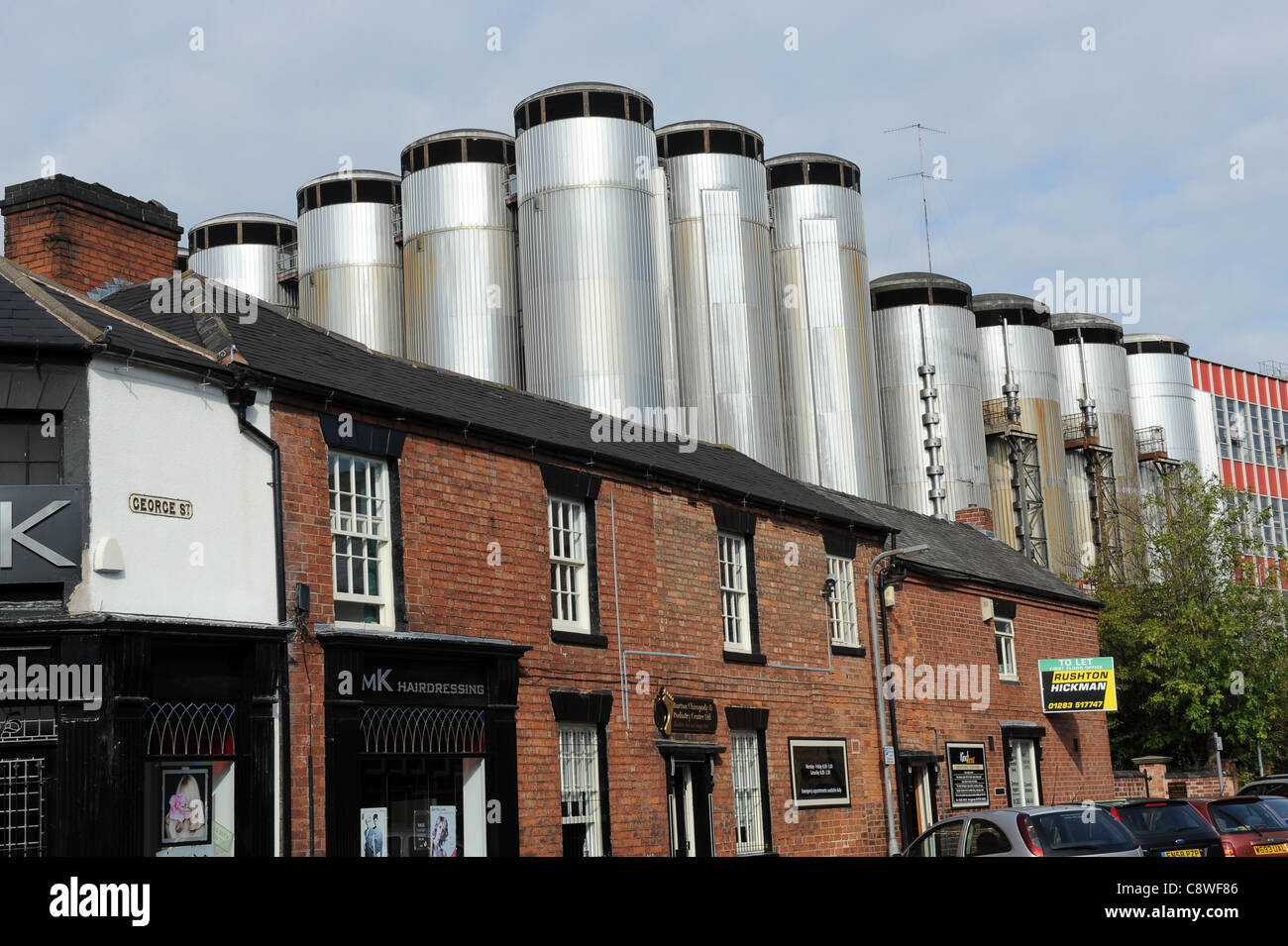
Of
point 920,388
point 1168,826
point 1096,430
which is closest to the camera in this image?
point 1168,826

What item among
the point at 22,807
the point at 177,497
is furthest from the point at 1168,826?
the point at 22,807

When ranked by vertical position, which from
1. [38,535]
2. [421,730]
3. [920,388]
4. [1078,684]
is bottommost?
[421,730]

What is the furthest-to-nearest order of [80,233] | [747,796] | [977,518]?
[977,518] < [747,796] < [80,233]

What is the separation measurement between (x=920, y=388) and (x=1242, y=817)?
38540 millimetres

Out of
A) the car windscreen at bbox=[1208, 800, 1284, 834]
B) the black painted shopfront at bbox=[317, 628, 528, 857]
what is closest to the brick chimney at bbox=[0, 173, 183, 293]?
the black painted shopfront at bbox=[317, 628, 528, 857]

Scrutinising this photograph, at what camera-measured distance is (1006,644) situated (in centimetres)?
3075

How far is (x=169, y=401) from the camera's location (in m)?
14.5

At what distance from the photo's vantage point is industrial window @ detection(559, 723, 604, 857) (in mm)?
18453

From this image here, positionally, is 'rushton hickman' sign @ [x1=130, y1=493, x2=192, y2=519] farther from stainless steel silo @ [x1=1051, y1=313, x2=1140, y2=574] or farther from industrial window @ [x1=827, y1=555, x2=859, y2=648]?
stainless steel silo @ [x1=1051, y1=313, x2=1140, y2=574]

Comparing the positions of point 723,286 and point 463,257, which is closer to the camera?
point 463,257

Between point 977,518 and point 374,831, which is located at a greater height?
point 977,518
